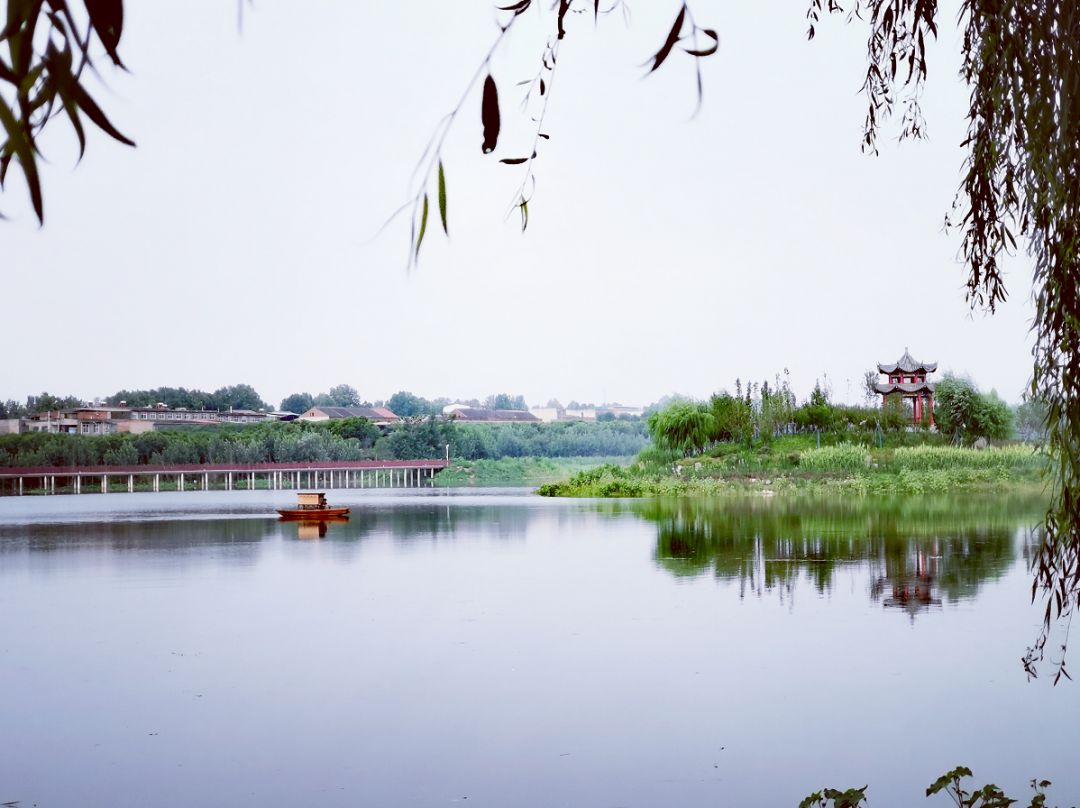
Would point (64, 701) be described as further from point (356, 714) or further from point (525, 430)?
point (525, 430)

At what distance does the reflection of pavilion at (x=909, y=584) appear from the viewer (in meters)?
8.48

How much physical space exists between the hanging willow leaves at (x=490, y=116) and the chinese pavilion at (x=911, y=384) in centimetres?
2864

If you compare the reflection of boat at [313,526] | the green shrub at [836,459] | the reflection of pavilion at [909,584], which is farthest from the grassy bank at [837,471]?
the reflection of pavilion at [909,584]

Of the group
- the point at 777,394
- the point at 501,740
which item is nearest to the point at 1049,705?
the point at 501,740

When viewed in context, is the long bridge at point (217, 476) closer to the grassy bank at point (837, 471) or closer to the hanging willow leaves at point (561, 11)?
the grassy bank at point (837, 471)

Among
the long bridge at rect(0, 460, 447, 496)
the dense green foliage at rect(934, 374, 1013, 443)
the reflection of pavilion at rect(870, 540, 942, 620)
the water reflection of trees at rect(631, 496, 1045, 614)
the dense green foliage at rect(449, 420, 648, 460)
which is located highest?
the dense green foliage at rect(934, 374, 1013, 443)

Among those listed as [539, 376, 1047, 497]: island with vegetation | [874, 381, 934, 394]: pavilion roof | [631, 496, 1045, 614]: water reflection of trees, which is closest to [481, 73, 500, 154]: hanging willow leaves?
[631, 496, 1045, 614]: water reflection of trees

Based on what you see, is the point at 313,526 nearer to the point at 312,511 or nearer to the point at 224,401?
the point at 312,511

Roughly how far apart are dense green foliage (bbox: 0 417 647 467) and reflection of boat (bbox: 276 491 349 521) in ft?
94.9

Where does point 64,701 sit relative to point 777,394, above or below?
below

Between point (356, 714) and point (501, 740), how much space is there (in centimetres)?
94

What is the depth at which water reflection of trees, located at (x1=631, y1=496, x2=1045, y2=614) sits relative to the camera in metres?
9.74

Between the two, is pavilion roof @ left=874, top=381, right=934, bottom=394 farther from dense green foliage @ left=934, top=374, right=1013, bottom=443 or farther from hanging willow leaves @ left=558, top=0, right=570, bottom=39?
hanging willow leaves @ left=558, top=0, right=570, bottom=39

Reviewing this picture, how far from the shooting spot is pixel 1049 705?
5504 millimetres
